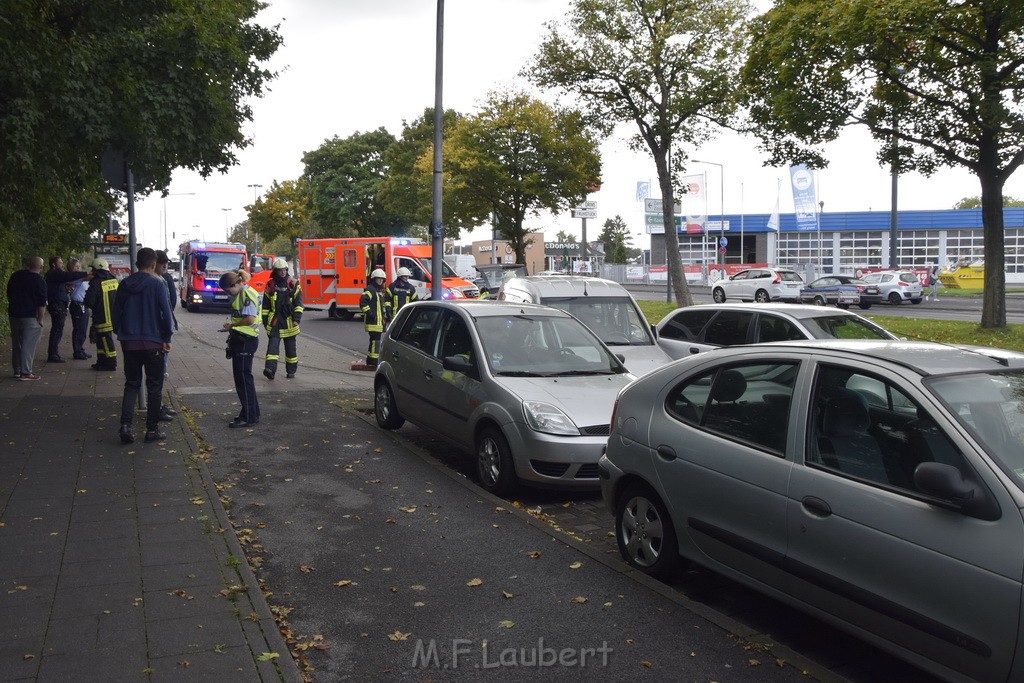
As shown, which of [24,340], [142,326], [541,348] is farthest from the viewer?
[24,340]

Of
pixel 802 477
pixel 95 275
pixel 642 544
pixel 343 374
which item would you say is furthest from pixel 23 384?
pixel 802 477

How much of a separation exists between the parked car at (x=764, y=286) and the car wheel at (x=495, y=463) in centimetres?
3330

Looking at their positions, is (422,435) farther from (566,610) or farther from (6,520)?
(566,610)

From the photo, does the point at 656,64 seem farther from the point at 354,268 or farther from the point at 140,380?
the point at 140,380

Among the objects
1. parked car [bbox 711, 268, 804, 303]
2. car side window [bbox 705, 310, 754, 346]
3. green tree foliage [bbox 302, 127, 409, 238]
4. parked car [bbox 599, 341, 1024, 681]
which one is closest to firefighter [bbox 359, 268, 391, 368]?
car side window [bbox 705, 310, 754, 346]

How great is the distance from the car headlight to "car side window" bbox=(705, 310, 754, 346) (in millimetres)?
3808

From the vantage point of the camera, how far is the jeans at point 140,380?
870cm

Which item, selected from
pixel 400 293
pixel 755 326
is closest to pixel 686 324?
pixel 755 326

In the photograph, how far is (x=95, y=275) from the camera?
48.5ft

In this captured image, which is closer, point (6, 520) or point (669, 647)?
point (669, 647)

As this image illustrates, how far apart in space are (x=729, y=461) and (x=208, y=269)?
32275 millimetres

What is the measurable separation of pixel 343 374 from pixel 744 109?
1560 cm

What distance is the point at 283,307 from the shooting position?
1408 cm

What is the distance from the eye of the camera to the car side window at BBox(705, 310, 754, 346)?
33.7ft
